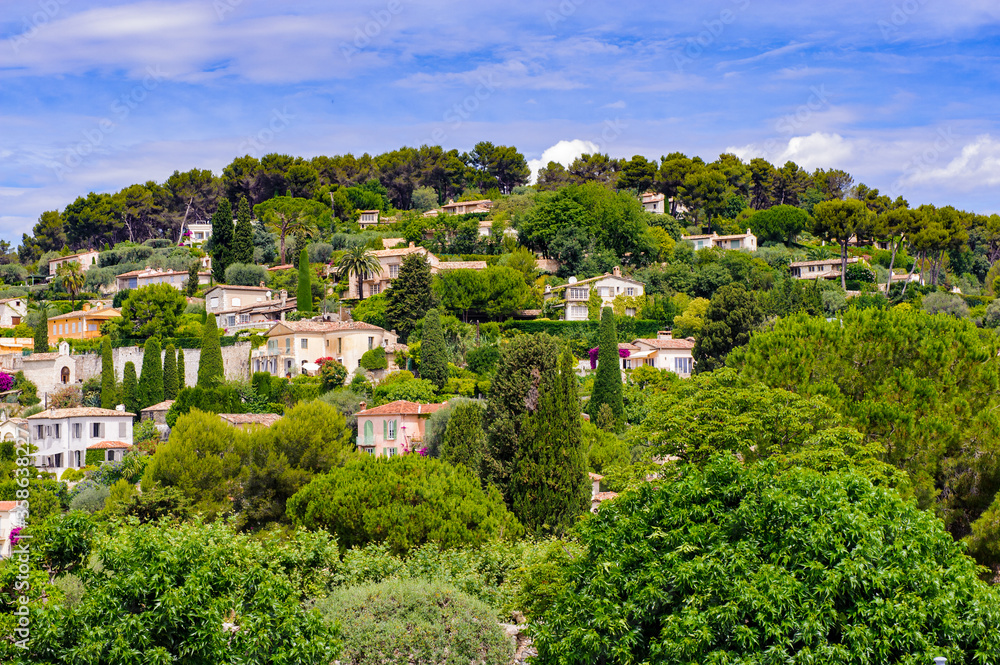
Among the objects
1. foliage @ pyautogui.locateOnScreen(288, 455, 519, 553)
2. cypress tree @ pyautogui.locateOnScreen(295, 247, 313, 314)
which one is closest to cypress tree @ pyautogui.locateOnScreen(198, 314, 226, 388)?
cypress tree @ pyautogui.locateOnScreen(295, 247, 313, 314)

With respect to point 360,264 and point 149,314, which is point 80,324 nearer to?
point 149,314

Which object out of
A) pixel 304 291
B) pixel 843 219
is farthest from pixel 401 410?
pixel 843 219

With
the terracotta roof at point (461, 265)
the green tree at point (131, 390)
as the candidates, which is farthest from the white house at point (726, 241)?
the green tree at point (131, 390)

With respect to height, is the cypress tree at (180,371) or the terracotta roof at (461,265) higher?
the terracotta roof at (461,265)

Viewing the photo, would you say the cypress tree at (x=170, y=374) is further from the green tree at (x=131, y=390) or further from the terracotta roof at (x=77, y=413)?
the terracotta roof at (x=77, y=413)

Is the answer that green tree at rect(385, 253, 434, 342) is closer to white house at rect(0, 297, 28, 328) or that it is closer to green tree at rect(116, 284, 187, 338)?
green tree at rect(116, 284, 187, 338)

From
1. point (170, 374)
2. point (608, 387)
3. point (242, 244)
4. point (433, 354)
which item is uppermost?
point (242, 244)

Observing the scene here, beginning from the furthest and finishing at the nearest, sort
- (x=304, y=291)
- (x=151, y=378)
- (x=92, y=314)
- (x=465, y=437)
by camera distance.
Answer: (x=92, y=314) < (x=304, y=291) < (x=151, y=378) < (x=465, y=437)
